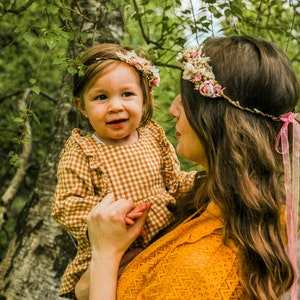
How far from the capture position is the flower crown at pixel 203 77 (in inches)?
66.2

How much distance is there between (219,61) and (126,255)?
34.6 inches

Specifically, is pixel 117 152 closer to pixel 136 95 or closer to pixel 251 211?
pixel 136 95

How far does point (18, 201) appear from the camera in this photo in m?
4.57

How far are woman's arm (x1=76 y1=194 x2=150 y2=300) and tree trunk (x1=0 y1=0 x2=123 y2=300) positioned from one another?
35.5 inches

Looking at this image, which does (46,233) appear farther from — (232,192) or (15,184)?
(232,192)

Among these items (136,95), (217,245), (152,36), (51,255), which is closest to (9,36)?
(152,36)

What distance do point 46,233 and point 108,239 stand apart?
3.52ft

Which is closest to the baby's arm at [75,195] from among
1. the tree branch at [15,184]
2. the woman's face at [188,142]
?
the woman's face at [188,142]

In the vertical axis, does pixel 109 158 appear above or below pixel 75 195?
above

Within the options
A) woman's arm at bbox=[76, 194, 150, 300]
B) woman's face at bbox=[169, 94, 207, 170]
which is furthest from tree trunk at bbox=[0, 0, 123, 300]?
woman's face at bbox=[169, 94, 207, 170]

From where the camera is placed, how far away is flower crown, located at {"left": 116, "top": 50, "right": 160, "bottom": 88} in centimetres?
212

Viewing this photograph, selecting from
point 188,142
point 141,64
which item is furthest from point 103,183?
point 141,64

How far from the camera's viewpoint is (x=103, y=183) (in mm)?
2031

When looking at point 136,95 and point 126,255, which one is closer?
point 126,255
